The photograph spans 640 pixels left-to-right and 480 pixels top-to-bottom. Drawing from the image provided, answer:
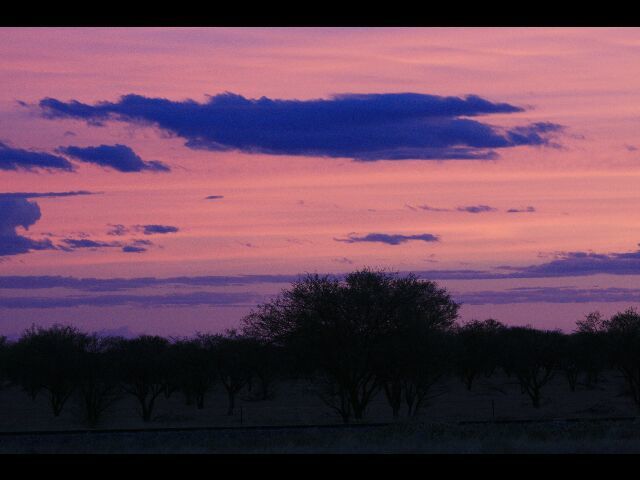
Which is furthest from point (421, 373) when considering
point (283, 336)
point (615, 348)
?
point (615, 348)

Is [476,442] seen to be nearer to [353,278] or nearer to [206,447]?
[206,447]

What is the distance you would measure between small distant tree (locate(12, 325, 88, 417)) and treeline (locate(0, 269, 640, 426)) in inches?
4.3

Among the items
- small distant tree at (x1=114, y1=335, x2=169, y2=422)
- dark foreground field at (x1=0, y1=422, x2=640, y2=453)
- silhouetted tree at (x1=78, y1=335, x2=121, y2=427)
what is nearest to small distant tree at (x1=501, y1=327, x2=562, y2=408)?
small distant tree at (x1=114, y1=335, x2=169, y2=422)

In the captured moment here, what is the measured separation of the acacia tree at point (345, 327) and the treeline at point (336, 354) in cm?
5

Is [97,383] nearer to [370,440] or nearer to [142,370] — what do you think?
[142,370]

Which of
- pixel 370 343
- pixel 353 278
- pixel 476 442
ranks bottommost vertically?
pixel 476 442

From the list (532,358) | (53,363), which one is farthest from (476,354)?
(53,363)

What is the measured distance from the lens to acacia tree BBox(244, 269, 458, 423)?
45.2 m

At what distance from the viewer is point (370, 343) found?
46344 mm

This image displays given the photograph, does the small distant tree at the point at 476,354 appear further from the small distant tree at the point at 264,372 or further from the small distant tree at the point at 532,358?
the small distant tree at the point at 264,372

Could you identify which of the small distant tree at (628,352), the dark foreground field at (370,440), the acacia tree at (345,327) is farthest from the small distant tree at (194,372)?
the dark foreground field at (370,440)

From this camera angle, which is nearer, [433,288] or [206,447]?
[206,447]

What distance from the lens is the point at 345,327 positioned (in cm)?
4647
